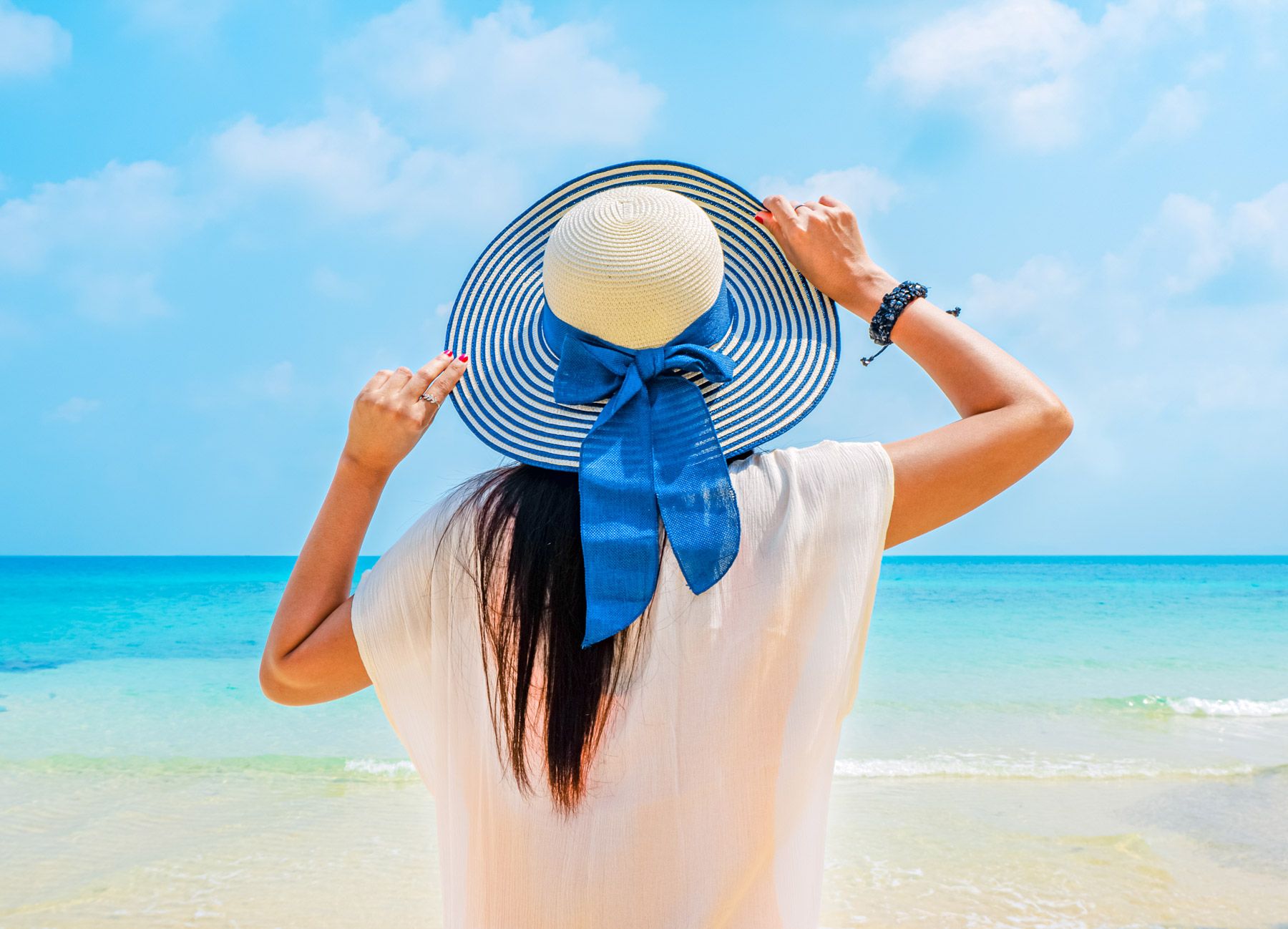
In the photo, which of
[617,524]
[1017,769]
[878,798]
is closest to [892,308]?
[617,524]

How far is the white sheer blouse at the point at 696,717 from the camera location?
1.12 meters

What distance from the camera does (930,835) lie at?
14.7 feet

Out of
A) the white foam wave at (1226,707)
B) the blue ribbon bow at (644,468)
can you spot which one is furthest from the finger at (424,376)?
the white foam wave at (1226,707)

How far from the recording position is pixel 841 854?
14.0 feet

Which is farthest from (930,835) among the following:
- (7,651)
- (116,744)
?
(7,651)

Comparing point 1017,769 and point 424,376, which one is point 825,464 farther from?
point 1017,769

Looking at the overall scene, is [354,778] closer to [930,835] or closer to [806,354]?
[930,835]

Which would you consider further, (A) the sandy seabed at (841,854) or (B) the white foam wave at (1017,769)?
(B) the white foam wave at (1017,769)

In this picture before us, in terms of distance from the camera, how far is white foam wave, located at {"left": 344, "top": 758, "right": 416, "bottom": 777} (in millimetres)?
5652

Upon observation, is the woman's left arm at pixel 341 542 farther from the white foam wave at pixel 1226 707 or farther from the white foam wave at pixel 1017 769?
the white foam wave at pixel 1226 707

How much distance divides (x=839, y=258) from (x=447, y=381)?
0.60 metres

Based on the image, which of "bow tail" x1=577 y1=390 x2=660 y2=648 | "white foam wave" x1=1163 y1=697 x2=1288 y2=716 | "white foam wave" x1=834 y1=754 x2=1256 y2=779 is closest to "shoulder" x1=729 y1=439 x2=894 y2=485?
"bow tail" x1=577 y1=390 x2=660 y2=648

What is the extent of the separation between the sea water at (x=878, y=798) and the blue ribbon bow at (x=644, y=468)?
10.3 ft

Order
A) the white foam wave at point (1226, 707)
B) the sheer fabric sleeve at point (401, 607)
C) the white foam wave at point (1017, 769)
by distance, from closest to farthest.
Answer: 1. the sheer fabric sleeve at point (401, 607)
2. the white foam wave at point (1017, 769)
3. the white foam wave at point (1226, 707)
